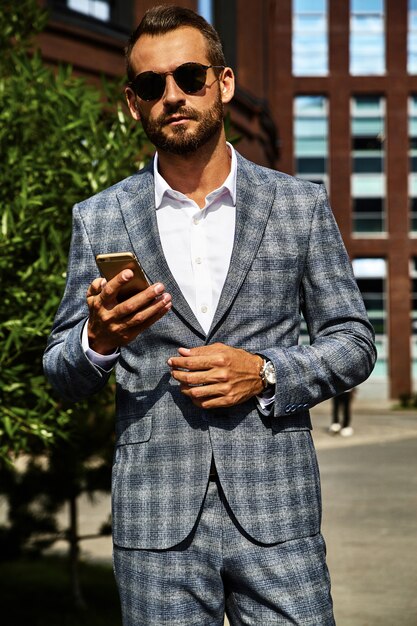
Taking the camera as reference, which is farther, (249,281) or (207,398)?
(249,281)

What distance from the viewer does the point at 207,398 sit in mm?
2529

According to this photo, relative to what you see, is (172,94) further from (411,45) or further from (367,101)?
(411,45)

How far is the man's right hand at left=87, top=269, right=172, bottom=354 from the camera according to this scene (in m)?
2.43

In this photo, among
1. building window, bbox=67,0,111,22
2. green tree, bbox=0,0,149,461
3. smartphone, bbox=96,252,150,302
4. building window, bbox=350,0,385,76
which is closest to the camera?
smartphone, bbox=96,252,150,302

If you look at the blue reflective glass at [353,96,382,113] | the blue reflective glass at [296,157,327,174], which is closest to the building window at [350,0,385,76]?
the blue reflective glass at [353,96,382,113]

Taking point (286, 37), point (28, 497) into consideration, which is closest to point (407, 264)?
point (286, 37)

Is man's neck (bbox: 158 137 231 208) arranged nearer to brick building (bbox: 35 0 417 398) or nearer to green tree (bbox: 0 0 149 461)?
green tree (bbox: 0 0 149 461)

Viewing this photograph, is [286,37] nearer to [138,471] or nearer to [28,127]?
[28,127]

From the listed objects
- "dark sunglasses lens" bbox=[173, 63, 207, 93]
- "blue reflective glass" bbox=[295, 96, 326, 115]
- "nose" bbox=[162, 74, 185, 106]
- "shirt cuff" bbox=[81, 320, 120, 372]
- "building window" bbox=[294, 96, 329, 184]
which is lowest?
"shirt cuff" bbox=[81, 320, 120, 372]

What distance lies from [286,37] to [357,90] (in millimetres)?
3358

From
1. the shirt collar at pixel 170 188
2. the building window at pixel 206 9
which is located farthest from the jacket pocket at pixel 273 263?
the building window at pixel 206 9

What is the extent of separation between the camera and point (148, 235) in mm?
2766

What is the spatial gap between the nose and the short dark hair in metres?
0.12

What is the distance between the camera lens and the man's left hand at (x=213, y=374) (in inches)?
98.0
